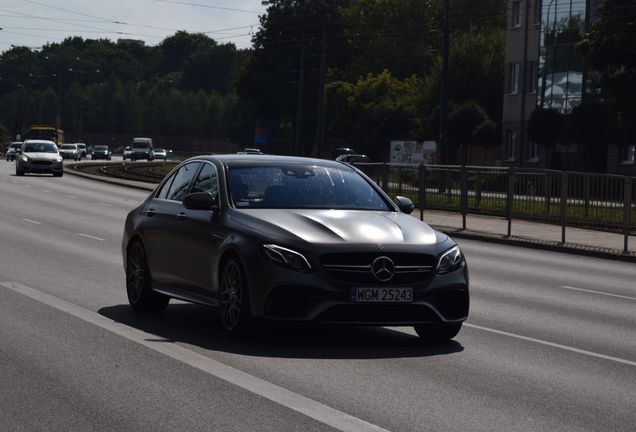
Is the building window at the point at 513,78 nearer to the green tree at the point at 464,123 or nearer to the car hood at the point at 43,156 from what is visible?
the green tree at the point at 464,123

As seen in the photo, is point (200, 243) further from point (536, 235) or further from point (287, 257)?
point (536, 235)

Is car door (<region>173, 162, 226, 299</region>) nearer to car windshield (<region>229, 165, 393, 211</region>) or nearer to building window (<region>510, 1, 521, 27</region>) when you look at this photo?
car windshield (<region>229, 165, 393, 211</region>)

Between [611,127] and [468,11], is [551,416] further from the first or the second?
[468,11]

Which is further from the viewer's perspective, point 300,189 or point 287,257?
point 300,189

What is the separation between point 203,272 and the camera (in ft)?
41.0

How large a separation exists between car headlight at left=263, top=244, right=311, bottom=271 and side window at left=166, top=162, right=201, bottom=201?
2376mm

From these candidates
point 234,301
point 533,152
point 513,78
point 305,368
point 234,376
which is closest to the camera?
point 234,376

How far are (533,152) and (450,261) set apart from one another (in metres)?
65.0

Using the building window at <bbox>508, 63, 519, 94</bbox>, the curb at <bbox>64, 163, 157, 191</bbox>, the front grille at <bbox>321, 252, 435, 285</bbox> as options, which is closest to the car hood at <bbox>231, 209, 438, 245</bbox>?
the front grille at <bbox>321, 252, 435, 285</bbox>

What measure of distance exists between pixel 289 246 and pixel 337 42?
104 metres

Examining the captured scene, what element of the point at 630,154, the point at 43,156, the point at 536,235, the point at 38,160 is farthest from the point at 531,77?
the point at 536,235

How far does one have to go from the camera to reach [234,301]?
11.8 m

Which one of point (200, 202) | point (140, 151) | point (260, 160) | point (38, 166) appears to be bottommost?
point (140, 151)

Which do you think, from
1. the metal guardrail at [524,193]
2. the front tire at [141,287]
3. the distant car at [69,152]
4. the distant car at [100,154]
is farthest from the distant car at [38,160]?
the distant car at [100,154]
